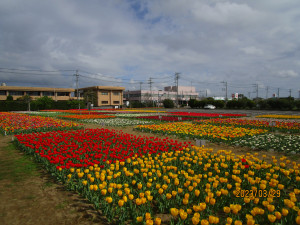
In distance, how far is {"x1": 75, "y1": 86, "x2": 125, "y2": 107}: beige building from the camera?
73.3 metres

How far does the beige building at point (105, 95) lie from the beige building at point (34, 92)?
6842mm

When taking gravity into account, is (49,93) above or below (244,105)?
above

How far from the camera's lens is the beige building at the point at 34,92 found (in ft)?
210

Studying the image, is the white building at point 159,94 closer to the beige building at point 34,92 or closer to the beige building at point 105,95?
the beige building at point 105,95

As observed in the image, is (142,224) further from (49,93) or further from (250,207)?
(49,93)

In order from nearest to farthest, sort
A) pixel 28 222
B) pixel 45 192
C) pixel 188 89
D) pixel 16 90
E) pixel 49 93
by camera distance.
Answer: pixel 28 222 → pixel 45 192 → pixel 16 90 → pixel 49 93 → pixel 188 89

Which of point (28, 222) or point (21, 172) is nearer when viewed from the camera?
point (28, 222)

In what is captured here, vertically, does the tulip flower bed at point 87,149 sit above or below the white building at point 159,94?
below

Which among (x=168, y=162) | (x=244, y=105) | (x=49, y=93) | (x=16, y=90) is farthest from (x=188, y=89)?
(x=168, y=162)

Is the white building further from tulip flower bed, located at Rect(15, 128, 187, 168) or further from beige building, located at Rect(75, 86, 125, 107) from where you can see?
tulip flower bed, located at Rect(15, 128, 187, 168)

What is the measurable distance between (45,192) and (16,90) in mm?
73856

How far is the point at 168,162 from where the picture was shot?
6.02 m
